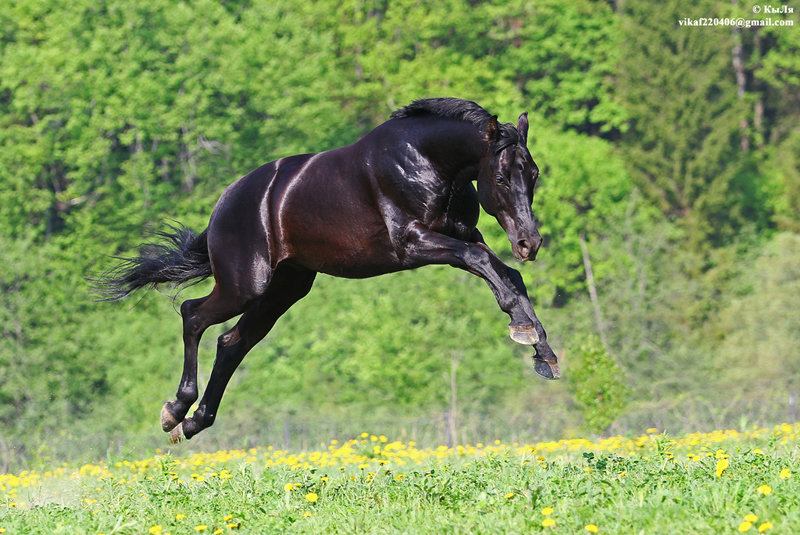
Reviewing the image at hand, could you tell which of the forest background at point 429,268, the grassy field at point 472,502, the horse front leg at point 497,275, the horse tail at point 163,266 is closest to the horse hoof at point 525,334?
the horse front leg at point 497,275

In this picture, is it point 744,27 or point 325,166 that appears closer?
point 325,166

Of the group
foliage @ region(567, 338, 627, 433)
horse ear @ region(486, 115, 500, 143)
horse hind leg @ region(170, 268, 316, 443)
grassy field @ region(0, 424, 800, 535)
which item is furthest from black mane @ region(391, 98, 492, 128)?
foliage @ region(567, 338, 627, 433)

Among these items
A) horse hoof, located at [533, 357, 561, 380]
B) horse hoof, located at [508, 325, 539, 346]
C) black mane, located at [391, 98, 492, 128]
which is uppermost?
black mane, located at [391, 98, 492, 128]

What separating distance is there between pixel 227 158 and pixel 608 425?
20.7 metres

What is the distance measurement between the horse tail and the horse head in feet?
9.54

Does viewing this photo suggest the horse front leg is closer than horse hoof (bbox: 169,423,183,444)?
Yes

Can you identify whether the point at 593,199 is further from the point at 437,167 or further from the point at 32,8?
the point at 437,167

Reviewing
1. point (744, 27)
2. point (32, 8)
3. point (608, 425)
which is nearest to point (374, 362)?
point (608, 425)

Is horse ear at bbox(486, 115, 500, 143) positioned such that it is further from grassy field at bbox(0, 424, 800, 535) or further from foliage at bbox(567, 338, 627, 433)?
foliage at bbox(567, 338, 627, 433)

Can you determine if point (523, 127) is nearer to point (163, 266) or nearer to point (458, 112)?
point (458, 112)

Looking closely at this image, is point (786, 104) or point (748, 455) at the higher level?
point (748, 455)

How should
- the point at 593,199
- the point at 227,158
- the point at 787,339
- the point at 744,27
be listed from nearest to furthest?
the point at 787,339, the point at 227,158, the point at 593,199, the point at 744,27

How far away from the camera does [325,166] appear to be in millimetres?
7602

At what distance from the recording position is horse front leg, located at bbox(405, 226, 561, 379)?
6566mm
